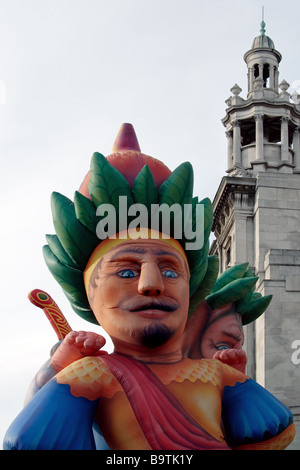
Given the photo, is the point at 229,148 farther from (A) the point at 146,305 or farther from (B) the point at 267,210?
(A) the point at 146,305

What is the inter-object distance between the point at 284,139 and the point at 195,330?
25234mm

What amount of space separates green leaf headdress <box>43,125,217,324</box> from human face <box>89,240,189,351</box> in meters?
0.35

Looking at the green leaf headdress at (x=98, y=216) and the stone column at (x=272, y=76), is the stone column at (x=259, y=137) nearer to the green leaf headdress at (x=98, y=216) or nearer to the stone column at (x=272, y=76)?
the stone column at (x=272, y=76)

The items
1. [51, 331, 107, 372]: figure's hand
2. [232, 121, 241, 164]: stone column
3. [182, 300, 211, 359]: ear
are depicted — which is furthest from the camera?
[232, 121, 241, 164]: stone column

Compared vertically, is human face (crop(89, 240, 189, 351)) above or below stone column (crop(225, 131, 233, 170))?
below

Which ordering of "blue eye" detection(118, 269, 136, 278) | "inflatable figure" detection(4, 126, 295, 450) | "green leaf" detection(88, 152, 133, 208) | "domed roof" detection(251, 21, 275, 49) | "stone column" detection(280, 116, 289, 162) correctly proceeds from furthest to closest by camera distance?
"domed roof" detection(251, 21, 275, 49), "stone column" detection(280, 116, 289, 162), "green leaf" detection(88, 152, 133, 208), "blue eye" detection(118, 269, 136, 278), "inflatable figure" detection(4, 126, 295, 450)

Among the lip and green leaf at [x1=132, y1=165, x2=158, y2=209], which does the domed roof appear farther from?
the lip

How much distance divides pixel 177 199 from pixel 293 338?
13756 mm

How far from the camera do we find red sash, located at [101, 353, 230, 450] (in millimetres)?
6312

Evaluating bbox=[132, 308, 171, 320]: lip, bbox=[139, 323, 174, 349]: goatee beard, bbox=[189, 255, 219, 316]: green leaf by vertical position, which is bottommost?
bbox=[139, 323, 174, 349]: goatee beard

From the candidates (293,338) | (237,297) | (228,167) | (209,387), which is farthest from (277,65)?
(209,387)

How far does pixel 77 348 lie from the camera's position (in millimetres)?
6926

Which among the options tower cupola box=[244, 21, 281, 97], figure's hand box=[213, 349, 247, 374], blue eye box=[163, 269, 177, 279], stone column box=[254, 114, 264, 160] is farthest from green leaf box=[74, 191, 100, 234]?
tower cupola box=[244, 21, 281, 97]
